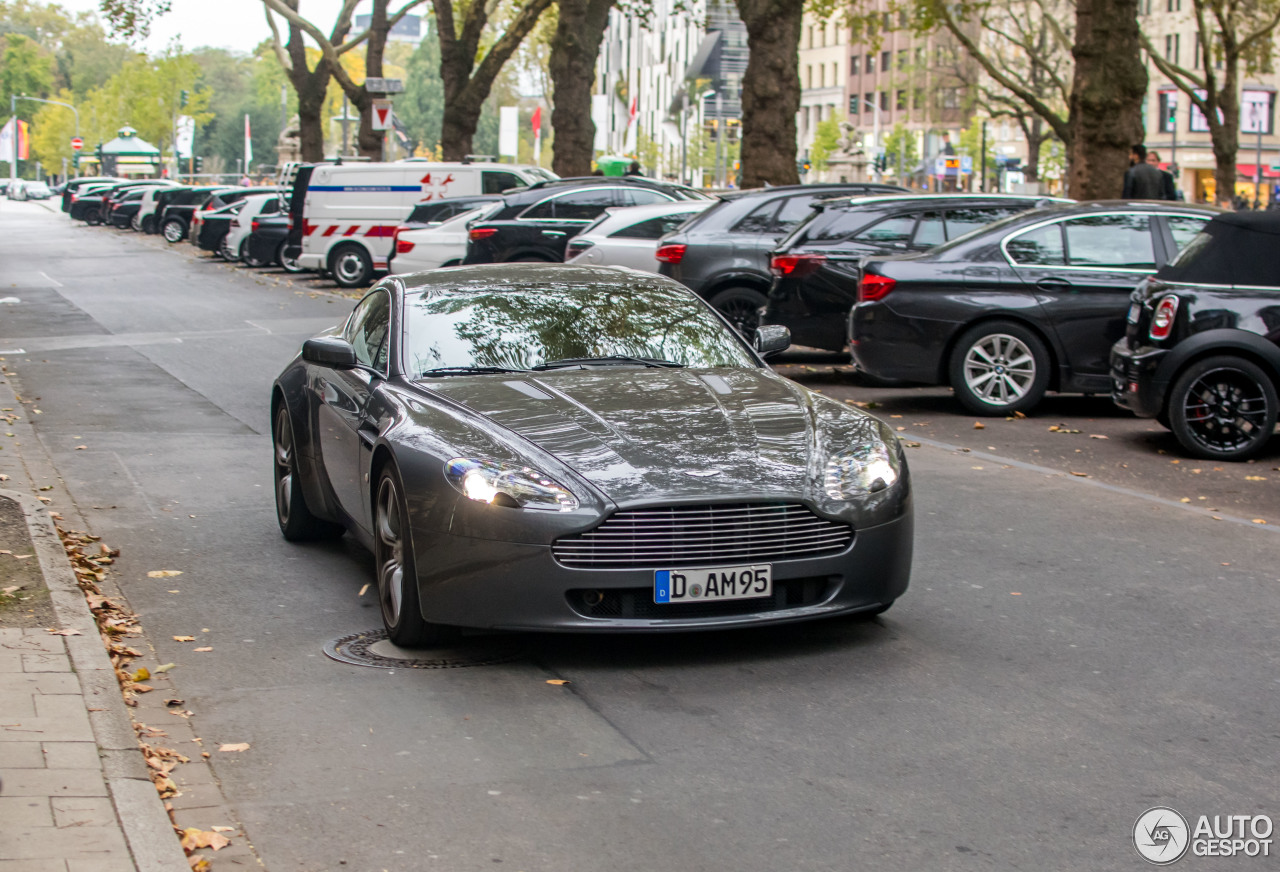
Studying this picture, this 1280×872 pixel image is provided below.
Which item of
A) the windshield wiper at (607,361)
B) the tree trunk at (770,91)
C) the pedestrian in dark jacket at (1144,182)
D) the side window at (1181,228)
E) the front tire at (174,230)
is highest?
the tree trunk at (770,91)

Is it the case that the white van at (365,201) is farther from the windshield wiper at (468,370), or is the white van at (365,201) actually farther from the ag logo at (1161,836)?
the ag logo at (1161,836)

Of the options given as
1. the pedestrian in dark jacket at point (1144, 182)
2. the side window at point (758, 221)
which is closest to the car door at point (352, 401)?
the side window at point (758, 221)

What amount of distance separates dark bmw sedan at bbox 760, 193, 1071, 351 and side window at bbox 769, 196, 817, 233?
1605 mm

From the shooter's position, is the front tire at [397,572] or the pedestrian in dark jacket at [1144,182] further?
the pedestrian in dark jacket at [1144,182]

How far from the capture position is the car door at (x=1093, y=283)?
13094 millimetres

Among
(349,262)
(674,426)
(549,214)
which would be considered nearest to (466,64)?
(349,262)

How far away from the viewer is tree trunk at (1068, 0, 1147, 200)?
20.7 metres

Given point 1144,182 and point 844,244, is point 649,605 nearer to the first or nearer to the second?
point 844,244

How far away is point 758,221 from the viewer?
1753 cm

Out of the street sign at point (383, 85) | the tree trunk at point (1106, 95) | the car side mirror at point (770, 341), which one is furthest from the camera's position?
the street sign at point (383, 85)

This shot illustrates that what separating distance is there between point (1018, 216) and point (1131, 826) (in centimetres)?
989

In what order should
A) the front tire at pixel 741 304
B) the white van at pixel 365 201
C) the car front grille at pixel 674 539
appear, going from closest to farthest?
the car front grille at pixel 674 539
the front tire at pixel 741 304
the white van at pixel 365 201

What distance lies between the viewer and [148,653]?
629 centimetres

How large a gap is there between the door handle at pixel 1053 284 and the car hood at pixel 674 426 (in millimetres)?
6582
